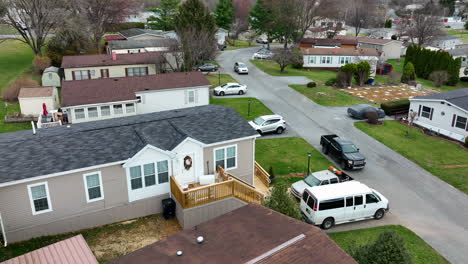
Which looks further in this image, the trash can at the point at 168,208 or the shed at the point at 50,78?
the shed at the point at 50,78

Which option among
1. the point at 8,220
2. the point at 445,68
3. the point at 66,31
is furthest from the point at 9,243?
the point at 445,68

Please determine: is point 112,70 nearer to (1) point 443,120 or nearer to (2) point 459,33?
(1) point 443,120

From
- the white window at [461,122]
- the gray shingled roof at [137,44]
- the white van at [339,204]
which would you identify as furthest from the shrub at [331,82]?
the white van at [339,204]

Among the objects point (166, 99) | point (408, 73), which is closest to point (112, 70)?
point (166, 99)

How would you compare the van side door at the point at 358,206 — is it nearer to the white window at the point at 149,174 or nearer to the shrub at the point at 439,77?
the white window at the point at 149,174

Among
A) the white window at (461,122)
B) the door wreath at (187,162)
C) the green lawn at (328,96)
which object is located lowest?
the green lawn at (328,96)

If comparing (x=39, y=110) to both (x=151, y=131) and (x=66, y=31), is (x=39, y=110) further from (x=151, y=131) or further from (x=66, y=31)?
(x=66, y=31)

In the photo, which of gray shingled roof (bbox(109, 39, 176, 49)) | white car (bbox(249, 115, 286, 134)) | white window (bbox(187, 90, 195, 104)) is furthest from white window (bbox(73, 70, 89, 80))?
white car (bbox(249, 115, 286, 134))
